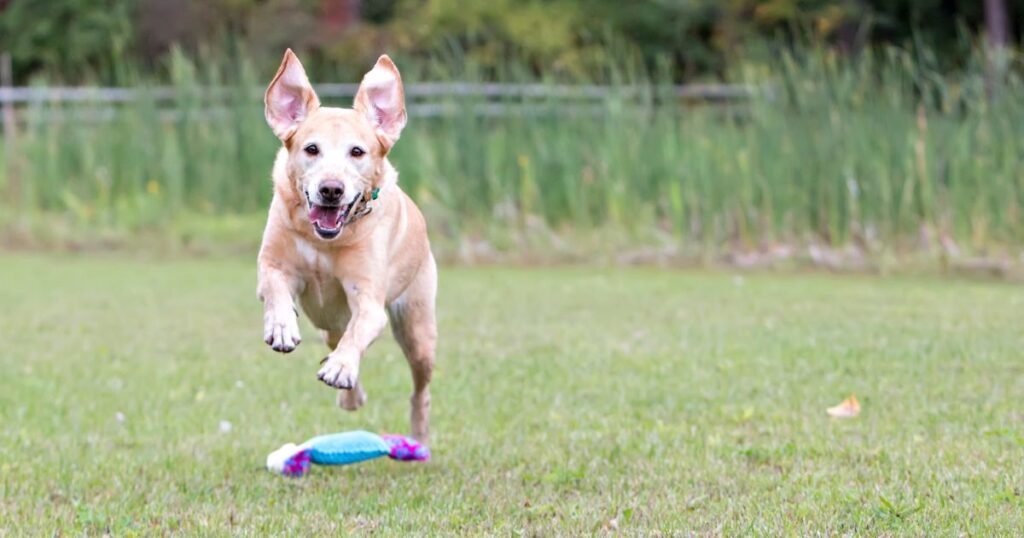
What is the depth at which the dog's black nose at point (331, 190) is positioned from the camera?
5305 mm

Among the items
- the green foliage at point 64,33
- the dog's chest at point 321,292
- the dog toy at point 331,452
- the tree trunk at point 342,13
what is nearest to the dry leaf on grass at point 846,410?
the dog toy at point 331,452

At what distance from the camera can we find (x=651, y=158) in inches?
619

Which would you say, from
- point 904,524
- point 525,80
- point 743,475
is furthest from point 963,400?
point 525,80

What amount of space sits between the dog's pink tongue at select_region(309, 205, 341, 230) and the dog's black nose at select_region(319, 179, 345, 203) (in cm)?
7

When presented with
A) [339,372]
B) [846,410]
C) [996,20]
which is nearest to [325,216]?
[339,372]

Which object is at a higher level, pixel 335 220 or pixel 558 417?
pixel 335 220

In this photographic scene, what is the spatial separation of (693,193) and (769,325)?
449 cm

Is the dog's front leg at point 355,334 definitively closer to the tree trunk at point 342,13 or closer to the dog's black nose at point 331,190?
the dog's black nose at point 331,190

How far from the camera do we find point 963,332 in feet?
34.7

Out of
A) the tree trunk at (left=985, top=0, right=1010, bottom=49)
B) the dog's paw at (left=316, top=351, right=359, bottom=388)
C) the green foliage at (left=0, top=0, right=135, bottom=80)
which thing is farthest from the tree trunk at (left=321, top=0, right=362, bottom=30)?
the dog's paw at (left=316, top=351, right=359, bottom=388)

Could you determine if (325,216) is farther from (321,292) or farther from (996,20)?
(996,20)

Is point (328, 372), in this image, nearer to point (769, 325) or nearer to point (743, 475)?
point (743, 475)

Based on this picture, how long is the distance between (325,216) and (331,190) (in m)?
0.13

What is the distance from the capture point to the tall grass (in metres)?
14.7
